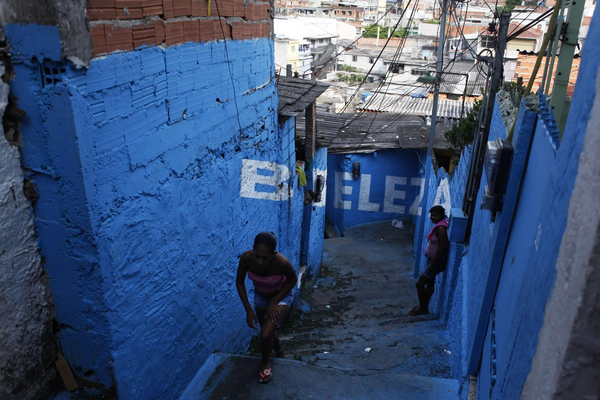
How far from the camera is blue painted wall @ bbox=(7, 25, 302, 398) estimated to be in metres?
2.47

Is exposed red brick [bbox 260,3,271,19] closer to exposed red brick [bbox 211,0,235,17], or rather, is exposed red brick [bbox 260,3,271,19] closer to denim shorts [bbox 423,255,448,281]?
exposed red brick [bbox 211,0,235,17]

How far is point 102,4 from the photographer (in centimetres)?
251

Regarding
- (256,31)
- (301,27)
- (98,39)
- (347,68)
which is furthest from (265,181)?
(347,68)

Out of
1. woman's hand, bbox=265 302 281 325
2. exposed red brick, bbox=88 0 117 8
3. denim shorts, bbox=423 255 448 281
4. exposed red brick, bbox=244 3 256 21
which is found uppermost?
exposed red brick, bbox=88 0 117 8

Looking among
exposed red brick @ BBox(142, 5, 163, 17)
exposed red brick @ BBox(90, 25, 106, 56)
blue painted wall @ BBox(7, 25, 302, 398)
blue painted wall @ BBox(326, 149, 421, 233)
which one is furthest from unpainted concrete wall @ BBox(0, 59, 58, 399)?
blue painted wall @ BBox(326, 149, 421, 233)

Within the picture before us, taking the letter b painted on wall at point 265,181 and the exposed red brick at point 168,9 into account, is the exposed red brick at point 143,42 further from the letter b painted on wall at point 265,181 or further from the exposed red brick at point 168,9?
the letter b painted on wall at point 265,181

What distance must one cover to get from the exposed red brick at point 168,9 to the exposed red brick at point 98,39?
733 mm

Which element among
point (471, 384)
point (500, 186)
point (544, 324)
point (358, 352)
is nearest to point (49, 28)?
point (544, 324)

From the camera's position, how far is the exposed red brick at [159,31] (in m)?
3.04

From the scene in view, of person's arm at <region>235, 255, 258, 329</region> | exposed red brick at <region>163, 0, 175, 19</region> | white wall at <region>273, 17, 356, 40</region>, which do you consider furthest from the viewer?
white wall at <region>273, 17, 356, 40</region>

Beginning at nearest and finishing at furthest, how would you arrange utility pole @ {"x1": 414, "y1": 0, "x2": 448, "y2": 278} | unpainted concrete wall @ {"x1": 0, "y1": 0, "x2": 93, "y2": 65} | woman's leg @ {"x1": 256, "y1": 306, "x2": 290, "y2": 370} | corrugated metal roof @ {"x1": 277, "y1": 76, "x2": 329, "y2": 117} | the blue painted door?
1. the blue painted door
2. unpainted concrete wall @ {"x1": 0, "y1": 0, "x2": 93, "y2": 65}
3. woman's leg @ {"x1": 256, "y1": 306, "x2": 290, "y2": 370}
4. corrugated metal roof @ {"x1": 277, "y1": 76, "x2": 329, "y2": 117}
5. utility pole @ {"x1": 414, "y1": 0, "x2": 448, "y2": 278}

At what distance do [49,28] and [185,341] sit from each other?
100.0 inches

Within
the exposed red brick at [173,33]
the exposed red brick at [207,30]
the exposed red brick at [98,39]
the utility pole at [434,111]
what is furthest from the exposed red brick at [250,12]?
the utility pole at [434,111]

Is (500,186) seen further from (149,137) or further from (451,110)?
(451,110)
